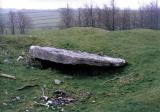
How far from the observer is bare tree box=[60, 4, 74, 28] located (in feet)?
148

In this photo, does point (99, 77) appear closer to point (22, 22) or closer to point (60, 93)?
point (60, 93)

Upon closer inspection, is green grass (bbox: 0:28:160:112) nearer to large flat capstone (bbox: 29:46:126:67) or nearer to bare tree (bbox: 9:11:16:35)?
large flat capstone (bbox: 29:46:126:67)

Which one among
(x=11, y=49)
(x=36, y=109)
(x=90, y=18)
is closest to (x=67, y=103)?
(x=36, y=109)

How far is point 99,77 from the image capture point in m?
12.5

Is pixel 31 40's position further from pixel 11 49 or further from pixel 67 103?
pixel 67 103

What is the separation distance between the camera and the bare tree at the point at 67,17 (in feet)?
148

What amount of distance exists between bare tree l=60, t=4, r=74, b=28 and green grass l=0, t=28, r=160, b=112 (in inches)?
1067

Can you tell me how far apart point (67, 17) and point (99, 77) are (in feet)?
111

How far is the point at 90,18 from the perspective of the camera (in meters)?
43.8

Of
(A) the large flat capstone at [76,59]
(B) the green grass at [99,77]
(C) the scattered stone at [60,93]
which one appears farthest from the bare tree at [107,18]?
(C) the scattered stone at [60,93]

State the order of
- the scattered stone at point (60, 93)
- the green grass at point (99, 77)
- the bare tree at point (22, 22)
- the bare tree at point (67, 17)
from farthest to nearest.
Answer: the bare tree at point (67, 17)
the bare tree at point (22, 22)
the scattered stone at point (60, 93)
the green grass at point (99, 77)

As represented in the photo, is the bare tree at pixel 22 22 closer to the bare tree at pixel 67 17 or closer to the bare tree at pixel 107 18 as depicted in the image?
the bare tree at pixel 67 17

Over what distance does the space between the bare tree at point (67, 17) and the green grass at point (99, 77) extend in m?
27.1

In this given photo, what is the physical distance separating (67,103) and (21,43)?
24.0ft
